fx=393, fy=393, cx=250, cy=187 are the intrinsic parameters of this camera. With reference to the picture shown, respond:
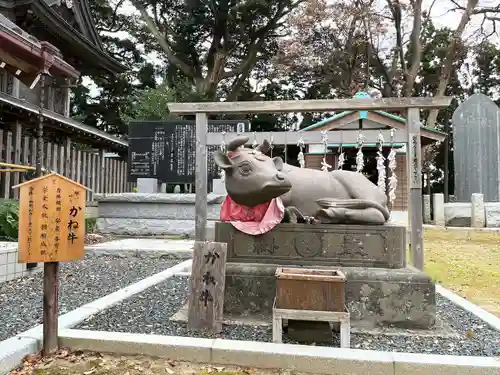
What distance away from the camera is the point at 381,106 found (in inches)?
199

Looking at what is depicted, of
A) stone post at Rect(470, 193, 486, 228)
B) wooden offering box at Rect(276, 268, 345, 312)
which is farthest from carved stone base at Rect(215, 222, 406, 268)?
stone post at Rect(470, 193, 486, 228)

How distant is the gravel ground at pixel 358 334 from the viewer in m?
3.54

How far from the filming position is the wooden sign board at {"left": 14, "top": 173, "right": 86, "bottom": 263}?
321 cm

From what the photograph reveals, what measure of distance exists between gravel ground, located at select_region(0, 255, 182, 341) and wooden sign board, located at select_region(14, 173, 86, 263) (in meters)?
1.10

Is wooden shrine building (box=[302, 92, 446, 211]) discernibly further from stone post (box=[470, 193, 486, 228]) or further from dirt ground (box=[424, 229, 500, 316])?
stone post (box=[470, 193, 486, 228])

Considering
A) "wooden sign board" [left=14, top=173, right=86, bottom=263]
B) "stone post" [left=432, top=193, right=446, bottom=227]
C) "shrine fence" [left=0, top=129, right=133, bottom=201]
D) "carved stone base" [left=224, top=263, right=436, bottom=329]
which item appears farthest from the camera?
"stone post" [left=432, top=193, right=446, bottom=227]

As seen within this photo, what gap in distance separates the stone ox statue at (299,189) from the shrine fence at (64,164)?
233 inches

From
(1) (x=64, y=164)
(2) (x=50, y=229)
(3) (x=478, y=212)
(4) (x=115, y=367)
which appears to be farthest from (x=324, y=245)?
(3) (x=478, y=212)

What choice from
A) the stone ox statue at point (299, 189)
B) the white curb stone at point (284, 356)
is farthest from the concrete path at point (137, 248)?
the white curb stone at point (284, 356)

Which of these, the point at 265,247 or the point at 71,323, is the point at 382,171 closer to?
the point at 265,247

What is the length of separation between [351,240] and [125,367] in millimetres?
2607

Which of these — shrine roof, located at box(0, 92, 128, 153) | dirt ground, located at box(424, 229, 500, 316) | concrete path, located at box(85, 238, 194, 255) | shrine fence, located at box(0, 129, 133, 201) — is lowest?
dirt ground, located at box(424, 229, 500, 316)

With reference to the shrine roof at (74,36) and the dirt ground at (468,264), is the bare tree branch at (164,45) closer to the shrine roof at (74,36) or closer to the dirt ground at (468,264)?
the shrine roof at (74,36)

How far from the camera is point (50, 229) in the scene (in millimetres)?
3271
